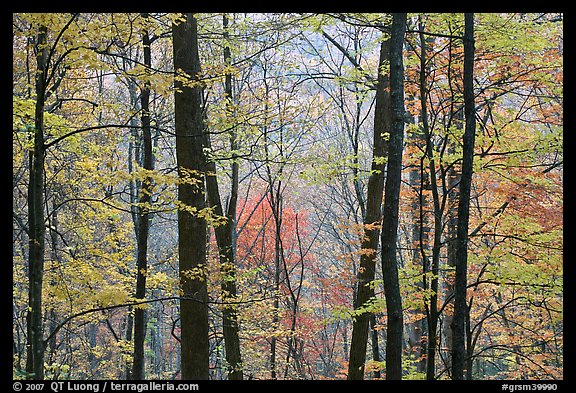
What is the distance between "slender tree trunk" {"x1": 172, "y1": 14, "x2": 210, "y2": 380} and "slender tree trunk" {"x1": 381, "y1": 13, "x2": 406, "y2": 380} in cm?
258

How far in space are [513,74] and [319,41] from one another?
8.54 m

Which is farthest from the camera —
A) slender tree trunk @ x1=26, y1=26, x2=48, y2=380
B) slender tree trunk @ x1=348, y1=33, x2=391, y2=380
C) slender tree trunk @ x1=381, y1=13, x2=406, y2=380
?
slender tree trunk @ x1=348, y1=33, x2=391, y2=380

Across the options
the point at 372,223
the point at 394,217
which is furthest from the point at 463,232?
the point at 372,223

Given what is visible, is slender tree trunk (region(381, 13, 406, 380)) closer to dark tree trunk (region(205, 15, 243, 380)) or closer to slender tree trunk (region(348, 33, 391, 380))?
slender tree trunk (region(348, 33, 391, 380))

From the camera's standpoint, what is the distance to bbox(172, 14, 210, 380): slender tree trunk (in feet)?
22.7

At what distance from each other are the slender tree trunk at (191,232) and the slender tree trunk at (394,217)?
258 centimetres

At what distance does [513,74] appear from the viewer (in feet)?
23.7

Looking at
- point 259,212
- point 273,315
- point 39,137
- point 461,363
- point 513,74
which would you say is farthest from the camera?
point 259,212

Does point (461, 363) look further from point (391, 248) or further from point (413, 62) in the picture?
point (413, 62)

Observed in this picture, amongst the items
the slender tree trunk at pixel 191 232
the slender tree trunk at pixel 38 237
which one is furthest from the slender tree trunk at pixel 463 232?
the slender tree trunk at pixel 38 237

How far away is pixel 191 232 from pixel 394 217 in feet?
9.50

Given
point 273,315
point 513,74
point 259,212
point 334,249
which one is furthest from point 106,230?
point 513,74

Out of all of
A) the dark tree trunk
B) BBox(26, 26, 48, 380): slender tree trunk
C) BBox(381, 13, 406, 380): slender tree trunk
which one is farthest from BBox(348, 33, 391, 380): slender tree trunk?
BBox(26, 26, 48, 380): slender tree trunk

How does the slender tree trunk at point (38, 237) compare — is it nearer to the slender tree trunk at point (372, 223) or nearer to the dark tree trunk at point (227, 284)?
the dark tree trunk at point (227, 284)
